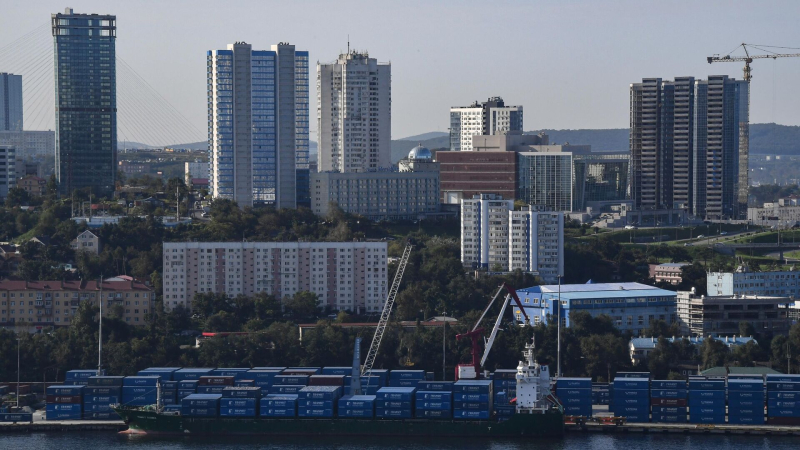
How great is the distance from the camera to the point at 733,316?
131 ft

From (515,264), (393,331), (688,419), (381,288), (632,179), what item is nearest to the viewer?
(688,419)

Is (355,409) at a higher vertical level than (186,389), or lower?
lower

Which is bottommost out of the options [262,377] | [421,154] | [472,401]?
[472,401]

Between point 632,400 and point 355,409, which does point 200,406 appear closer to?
point 355,409

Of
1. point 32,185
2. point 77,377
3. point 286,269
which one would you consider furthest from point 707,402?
point 32,185

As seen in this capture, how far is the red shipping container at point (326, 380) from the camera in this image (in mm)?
32438

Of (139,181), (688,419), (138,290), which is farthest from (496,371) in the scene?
(139,181)

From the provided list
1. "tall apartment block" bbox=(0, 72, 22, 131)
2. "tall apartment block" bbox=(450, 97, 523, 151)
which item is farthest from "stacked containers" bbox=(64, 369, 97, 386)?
"tall apartment block" bbox=(0, 72, 22, 131)

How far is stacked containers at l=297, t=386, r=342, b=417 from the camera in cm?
3112

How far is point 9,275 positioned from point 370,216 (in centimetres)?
1629

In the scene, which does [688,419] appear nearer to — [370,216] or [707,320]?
[707,320]

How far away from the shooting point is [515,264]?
152 ft

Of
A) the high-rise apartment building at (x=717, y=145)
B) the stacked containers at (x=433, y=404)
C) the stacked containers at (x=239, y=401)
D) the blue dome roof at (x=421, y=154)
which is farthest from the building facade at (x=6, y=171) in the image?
the high-rise apartment building at (x=717, y=145)

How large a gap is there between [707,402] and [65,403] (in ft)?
45.2
